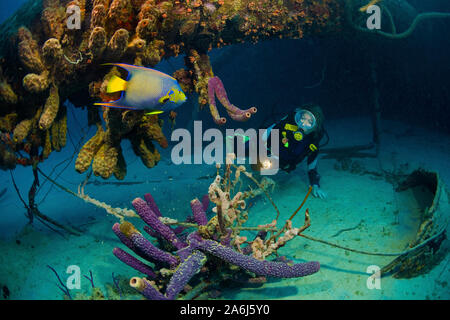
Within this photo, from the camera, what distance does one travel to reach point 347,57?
890cm

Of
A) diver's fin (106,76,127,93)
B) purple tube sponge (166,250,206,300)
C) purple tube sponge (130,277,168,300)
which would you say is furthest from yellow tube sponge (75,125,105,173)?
purple tube sponge (166,250,206,300)

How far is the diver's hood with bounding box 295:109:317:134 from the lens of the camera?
4492 mm

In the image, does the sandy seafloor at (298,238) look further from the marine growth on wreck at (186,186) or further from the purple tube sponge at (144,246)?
the purple tube sponge at (144,246)

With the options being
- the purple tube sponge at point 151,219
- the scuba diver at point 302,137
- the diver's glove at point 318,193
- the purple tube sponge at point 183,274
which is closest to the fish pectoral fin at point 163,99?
the purple tube sponge at point 151,219

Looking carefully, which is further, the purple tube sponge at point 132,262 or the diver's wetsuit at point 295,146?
the diver's wetsuit at point 295,146

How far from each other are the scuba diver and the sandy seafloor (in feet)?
2.20

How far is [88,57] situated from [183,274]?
243 cm

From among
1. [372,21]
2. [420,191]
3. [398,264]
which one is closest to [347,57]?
[372,21]

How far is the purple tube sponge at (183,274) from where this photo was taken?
6.81ft

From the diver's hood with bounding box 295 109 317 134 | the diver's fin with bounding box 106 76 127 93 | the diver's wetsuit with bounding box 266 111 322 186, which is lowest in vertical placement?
the diver's wetsuit with bounding box 266 111 322 186

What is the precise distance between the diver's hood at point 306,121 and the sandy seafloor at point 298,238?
1321 millimetres

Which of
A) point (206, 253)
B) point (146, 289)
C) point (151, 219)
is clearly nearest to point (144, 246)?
point (151, 219)

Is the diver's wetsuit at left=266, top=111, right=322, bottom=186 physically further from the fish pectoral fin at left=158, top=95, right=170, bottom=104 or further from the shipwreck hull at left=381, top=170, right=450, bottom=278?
the fish pectoral fin at left=158, top=95, right=170, bottom=104

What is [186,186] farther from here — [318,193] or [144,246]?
[144,246]
